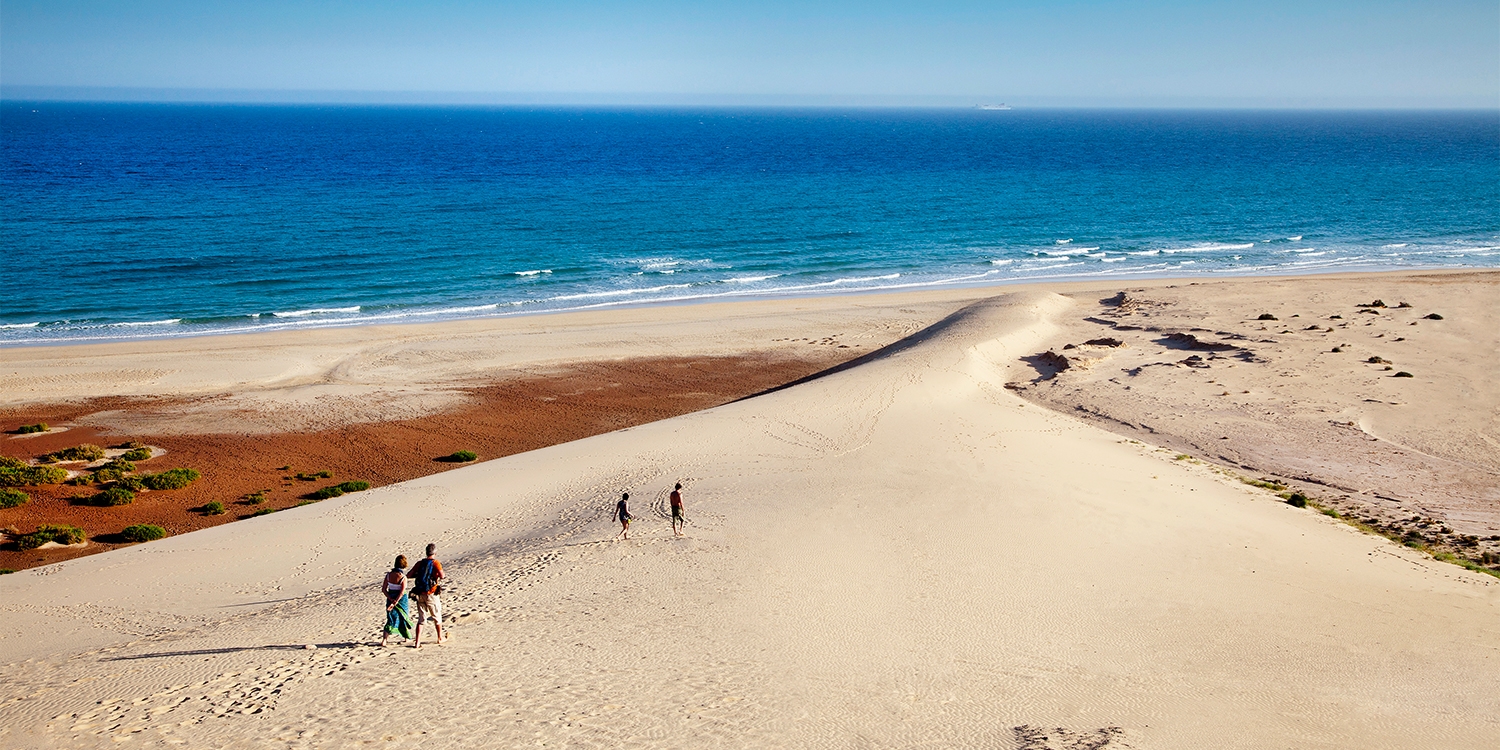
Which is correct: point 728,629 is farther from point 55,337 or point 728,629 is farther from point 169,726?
point 55,337

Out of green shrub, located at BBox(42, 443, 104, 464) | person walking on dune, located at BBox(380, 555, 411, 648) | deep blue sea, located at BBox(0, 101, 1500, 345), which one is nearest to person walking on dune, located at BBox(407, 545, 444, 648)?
person walking on dune, located at BBox(380, 555, 411, 648)

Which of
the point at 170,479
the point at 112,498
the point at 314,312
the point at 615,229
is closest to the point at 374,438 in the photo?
the point at 170,479

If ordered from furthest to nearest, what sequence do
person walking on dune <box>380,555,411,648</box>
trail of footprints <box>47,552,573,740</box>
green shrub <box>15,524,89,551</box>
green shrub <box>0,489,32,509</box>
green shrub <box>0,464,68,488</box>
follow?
green shrub <box>0,464,68,488</box> < green shrub <box>0,489,32,509</box> < green shrub <box>15,524,89,551</box> < person walking on dune <box>380,555,411,648</box> < trail of footprints <box>47,552,573,740</box>

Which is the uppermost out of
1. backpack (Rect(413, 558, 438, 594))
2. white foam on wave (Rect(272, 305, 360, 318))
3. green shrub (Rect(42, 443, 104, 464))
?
backpack (Rect(413, 558, 438, 594))

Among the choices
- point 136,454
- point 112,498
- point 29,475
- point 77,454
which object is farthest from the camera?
point 136,454

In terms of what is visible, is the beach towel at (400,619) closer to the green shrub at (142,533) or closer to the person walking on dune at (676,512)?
the person walking on dune at (676,512)

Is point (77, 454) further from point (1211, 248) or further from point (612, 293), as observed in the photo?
point (1211, 248)

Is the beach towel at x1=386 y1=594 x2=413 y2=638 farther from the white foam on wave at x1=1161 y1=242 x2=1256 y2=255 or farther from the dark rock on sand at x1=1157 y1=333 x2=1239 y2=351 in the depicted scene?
the white foam on wave at x1=1161 y1=242 x2=1256 y2=255
